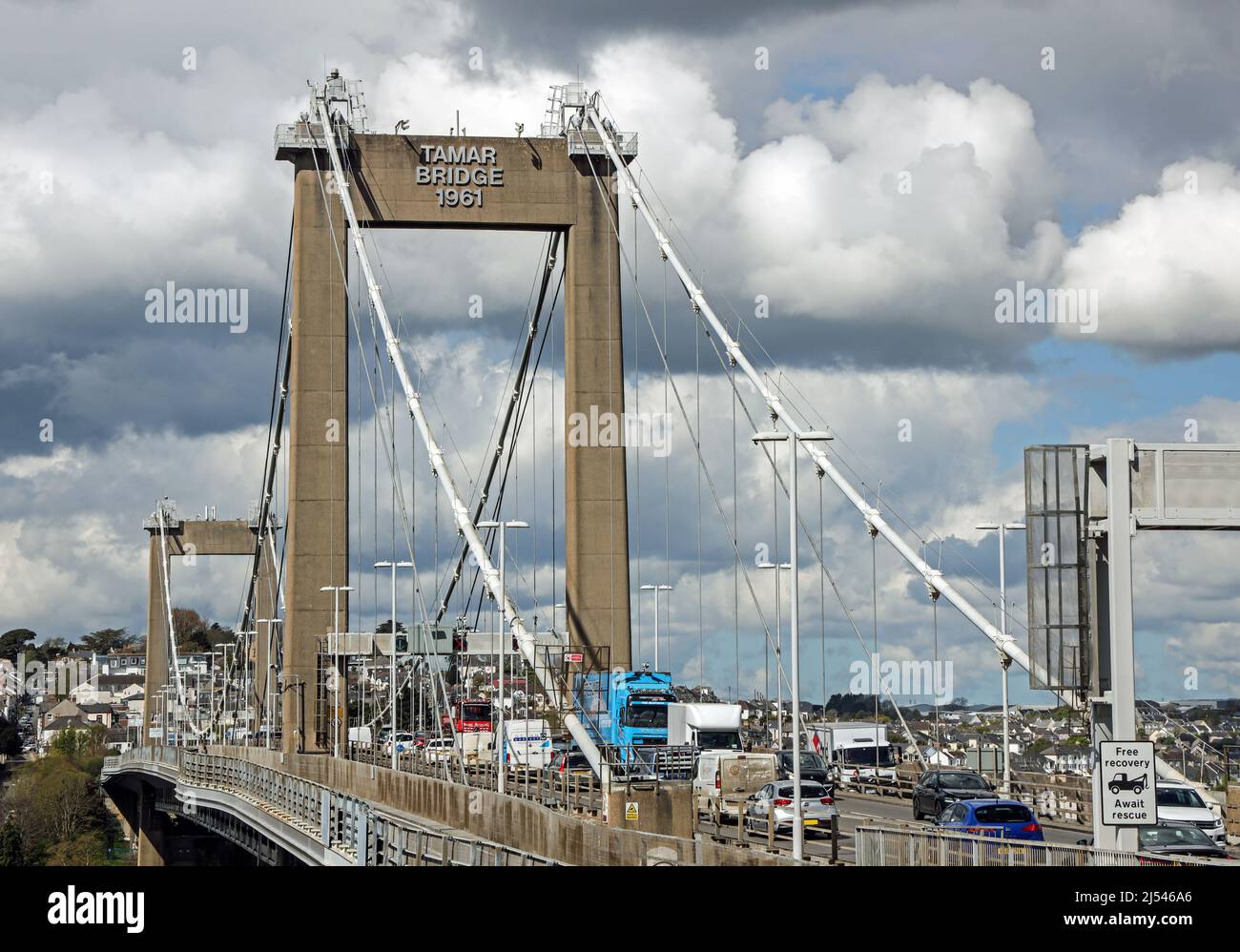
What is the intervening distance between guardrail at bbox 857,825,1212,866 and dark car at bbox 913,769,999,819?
1632 cm

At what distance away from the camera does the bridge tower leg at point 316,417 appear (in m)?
58.7

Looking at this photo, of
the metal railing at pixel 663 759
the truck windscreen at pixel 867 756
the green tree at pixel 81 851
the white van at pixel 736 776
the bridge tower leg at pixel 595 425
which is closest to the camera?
the metal railing at pixel 663 759

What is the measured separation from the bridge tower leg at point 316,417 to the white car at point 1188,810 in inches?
1126

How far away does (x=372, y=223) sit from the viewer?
59.5 meters

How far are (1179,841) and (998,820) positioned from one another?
434 centimetres

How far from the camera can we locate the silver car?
37.5 m

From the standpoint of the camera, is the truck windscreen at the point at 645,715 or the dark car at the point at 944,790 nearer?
the dark car at the point at 944,790

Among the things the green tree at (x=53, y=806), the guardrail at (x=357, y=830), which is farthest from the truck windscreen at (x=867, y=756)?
the green tree at (x=53, y=806)

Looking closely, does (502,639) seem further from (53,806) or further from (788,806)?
(53,806)

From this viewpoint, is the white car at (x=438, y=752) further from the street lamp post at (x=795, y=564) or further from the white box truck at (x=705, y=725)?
the street lamp post at (x=795, y=564)

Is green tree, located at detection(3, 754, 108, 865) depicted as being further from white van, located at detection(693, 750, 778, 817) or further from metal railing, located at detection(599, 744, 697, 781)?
white van, located at detection(693, 750, 778, 817)
